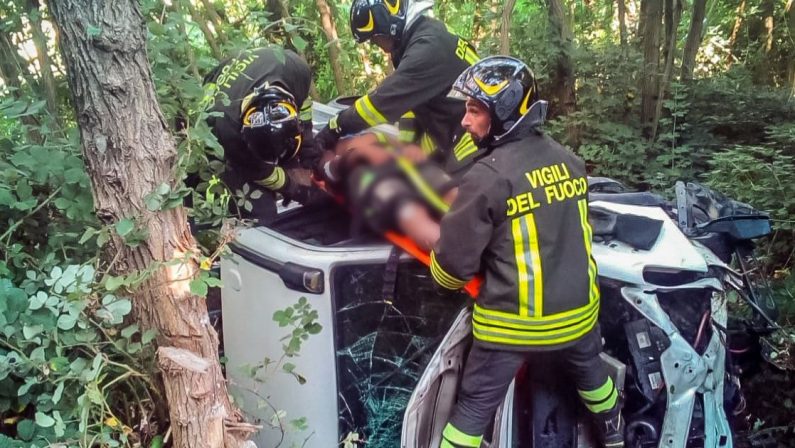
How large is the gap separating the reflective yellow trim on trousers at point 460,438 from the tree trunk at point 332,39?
11.2ft

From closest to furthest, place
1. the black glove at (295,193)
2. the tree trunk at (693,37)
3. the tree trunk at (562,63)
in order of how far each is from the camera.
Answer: the black glove at (295,193) < the tree trunk at (562,63) < the tree trunk at (693,37)

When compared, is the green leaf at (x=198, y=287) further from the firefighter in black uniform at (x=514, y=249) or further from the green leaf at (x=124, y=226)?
the firefighter in black uniform at (x=514, y=249)

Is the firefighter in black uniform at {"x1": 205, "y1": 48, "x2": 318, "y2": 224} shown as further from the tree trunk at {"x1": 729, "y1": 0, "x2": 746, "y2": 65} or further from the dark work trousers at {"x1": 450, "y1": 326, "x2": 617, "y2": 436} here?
the tree trunk at {"x1": 729, "y1": 0, "x2": 746, "y2": 65}

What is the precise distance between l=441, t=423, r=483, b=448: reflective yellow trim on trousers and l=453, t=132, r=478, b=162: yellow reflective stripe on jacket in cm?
141

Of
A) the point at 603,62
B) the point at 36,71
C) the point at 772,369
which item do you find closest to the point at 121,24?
the point at 36,71

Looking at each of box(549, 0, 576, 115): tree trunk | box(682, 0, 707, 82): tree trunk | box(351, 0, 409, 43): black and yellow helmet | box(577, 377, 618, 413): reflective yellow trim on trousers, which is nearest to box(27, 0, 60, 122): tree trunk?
box(351, 0, 409, 43): black and yellow helmet

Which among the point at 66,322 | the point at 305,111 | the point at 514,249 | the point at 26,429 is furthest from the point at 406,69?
the point at 26,429

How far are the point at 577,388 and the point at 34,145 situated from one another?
2.21 m

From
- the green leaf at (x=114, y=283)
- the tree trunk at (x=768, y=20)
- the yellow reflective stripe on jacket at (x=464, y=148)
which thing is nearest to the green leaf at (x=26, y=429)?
the green leaf at (x=114, y=283)

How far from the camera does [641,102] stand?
700 cm

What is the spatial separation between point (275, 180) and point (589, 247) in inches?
57.1

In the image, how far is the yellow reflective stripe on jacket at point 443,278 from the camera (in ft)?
7.66

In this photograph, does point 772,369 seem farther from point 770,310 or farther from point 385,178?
point 385,178

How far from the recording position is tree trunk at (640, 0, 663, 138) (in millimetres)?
6867
